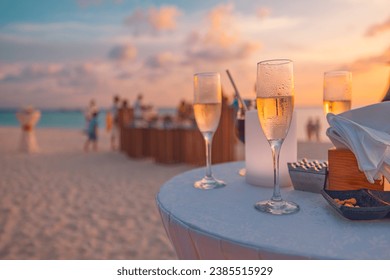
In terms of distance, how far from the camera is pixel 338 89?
4.33 ft

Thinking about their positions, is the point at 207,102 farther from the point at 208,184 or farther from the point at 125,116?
the point at 125,116

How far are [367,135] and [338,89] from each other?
0.40m

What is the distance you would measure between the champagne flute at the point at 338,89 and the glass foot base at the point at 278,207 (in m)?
0.55

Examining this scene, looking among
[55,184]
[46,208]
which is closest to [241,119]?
[46,208]

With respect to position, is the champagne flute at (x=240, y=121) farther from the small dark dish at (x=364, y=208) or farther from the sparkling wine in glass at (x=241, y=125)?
the small dark dish at (x=364, y=208)

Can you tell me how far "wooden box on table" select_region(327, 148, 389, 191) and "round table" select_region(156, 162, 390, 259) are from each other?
0.27 feet

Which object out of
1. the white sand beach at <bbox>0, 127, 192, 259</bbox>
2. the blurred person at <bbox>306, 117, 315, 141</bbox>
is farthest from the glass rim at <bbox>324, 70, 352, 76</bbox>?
the blurred person at <bbox>306, 117, 315, 141</bbox>

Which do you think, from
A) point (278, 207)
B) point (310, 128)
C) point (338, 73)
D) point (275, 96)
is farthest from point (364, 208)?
point (310, 128)

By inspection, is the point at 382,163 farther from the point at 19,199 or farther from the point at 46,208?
the point at 19,199

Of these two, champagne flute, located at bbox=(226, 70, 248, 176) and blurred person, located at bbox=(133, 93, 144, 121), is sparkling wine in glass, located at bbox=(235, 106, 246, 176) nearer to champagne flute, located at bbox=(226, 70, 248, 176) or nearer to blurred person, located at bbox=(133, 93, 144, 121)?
champagne flute, located at bbox=(226, 70, 248, 176)

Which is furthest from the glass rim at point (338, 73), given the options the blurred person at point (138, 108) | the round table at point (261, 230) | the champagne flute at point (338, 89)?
the blurred person at point (138, 108)

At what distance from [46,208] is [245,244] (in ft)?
14.4

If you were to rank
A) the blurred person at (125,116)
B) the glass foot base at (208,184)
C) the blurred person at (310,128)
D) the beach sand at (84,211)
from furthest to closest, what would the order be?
1. the blurred person at (310,128)
2. the blurred person at (125,116)
3. the beach sand at (84,211)
4. the glass foot base at (208,184)

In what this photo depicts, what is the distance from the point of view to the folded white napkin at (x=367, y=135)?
94 centimetres
